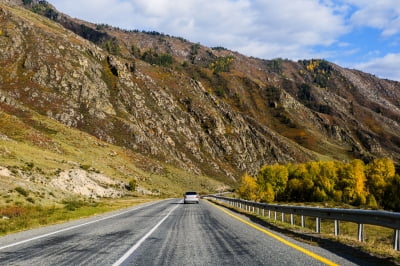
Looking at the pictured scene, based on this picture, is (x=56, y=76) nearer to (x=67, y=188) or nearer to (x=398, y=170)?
(x=67, y=188)

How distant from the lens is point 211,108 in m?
173

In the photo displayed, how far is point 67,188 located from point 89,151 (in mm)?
36945

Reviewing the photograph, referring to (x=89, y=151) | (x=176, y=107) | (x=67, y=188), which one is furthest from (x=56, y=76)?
(x=67, y=188)

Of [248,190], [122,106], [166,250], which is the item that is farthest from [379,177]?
[166,250]

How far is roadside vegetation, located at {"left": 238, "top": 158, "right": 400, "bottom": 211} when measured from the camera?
306ft

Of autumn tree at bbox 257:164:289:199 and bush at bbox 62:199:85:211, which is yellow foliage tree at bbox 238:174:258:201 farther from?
bush at bbox 62:199:85:211

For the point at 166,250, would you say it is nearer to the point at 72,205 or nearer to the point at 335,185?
the point at 72,205

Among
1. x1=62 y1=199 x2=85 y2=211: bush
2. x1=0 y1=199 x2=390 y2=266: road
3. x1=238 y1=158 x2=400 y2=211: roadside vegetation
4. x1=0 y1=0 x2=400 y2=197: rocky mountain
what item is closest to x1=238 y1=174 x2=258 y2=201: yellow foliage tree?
x1=238 y1=158 x2=400 y2=211: roadside vegetation

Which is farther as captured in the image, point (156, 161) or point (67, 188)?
point (156, 161)

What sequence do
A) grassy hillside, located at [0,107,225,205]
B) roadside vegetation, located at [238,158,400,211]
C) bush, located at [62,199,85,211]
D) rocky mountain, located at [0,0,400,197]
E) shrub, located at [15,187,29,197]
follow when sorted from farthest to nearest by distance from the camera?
rocky mountain, located at [0,0,400,197]
roadside vegetation, located at [238,158,400,211]
grassy hillside, located at [0,107,225,205]
shrub, located at [15,187,29,197]
bush, located at [62,199,85,211]

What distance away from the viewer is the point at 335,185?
3971 inches

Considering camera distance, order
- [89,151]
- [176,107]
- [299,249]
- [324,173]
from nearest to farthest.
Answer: [299,249]
[89,151]
[324,173]
[176,107]

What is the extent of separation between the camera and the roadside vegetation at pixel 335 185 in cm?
9319

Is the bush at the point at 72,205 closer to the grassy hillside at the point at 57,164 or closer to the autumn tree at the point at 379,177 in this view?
the grassy hillside at the point at 57,164
